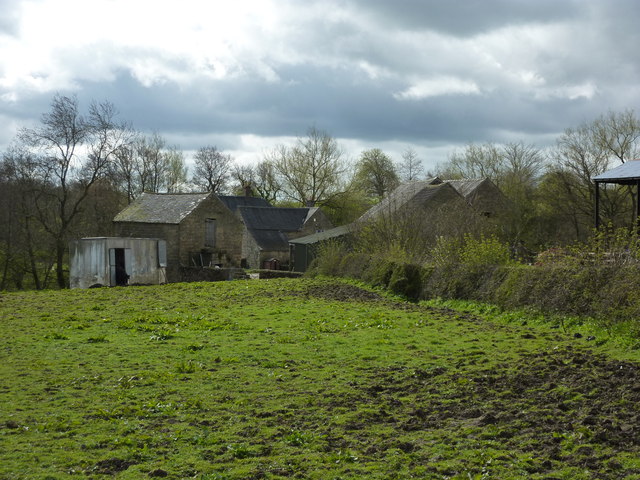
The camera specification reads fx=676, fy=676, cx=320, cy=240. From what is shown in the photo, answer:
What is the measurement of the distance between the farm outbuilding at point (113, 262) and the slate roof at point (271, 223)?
1863 centimetres

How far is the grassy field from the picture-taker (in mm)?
6254

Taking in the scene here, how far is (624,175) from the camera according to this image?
81.4ft

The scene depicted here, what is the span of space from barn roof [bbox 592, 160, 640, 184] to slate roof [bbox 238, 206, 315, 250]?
1444 inches

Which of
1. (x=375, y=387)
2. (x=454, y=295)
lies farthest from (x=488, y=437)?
(x=454, y=295)

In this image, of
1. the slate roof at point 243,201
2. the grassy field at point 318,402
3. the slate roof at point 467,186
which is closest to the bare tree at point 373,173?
the slate roof at point 243,201

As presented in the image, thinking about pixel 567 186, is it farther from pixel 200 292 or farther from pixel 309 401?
pixel 309 401

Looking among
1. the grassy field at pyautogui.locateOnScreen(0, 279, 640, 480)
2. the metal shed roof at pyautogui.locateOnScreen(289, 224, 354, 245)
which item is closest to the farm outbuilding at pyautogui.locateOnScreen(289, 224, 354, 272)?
the metal shed roof at pyautogui.locateOnScreen(289, 224, 354, 245)

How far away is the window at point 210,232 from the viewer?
166 feet

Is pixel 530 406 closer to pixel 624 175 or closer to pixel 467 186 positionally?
pixel 624 175

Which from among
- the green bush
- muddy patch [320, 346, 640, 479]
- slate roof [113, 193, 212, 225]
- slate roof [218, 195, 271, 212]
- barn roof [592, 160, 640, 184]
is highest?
slate roof [218, 195, 271, 212]

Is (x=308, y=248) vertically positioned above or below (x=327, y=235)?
below

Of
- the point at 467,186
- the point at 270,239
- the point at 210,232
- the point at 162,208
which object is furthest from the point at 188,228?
the point at 467,186

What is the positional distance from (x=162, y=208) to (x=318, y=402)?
147 ft

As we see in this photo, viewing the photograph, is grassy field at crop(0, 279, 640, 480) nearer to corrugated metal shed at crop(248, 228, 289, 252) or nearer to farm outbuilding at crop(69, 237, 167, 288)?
farm outbuilding at crop(69, 237, 167, 288)
